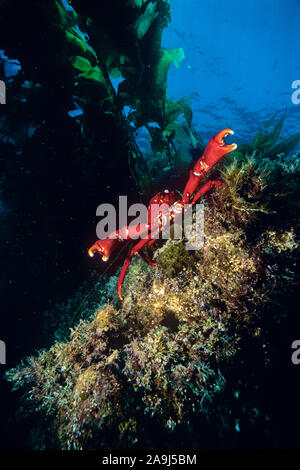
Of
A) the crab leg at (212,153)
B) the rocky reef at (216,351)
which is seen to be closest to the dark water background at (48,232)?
the rocky reef at (216,351)

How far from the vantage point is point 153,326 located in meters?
2.84

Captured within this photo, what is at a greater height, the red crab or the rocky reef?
the red crab

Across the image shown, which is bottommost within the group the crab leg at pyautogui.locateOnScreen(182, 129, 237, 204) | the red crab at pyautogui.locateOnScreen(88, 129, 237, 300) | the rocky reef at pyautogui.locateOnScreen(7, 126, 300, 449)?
the rocky reef at pyautogui.locateOnScreen(7, 126, 300, 449)

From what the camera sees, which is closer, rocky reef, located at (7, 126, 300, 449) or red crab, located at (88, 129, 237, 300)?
rocky reef, located at (7, 126, 300, 449)

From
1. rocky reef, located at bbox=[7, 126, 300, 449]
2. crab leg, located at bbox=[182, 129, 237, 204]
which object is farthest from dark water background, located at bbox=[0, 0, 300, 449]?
crab leg, located at bbox=[182, 129, 237, 204]

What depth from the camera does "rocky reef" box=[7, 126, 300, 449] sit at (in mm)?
2262

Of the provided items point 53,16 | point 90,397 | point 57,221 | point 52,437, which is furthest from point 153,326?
point 53,16

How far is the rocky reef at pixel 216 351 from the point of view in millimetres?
2262

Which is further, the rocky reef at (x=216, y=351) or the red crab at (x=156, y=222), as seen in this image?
the red crab at (x=156, y=222)

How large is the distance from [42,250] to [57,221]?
89cm

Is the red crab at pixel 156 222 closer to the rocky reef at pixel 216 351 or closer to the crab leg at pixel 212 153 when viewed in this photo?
the crab leg at pixel 212 153

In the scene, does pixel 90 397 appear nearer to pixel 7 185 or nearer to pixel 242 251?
pixel 242 251

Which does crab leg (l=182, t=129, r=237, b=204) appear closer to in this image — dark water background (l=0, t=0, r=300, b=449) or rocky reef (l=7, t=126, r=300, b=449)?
rocky reef (l=7, t=126, r=300, b=449)

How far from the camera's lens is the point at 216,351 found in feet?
7.62
